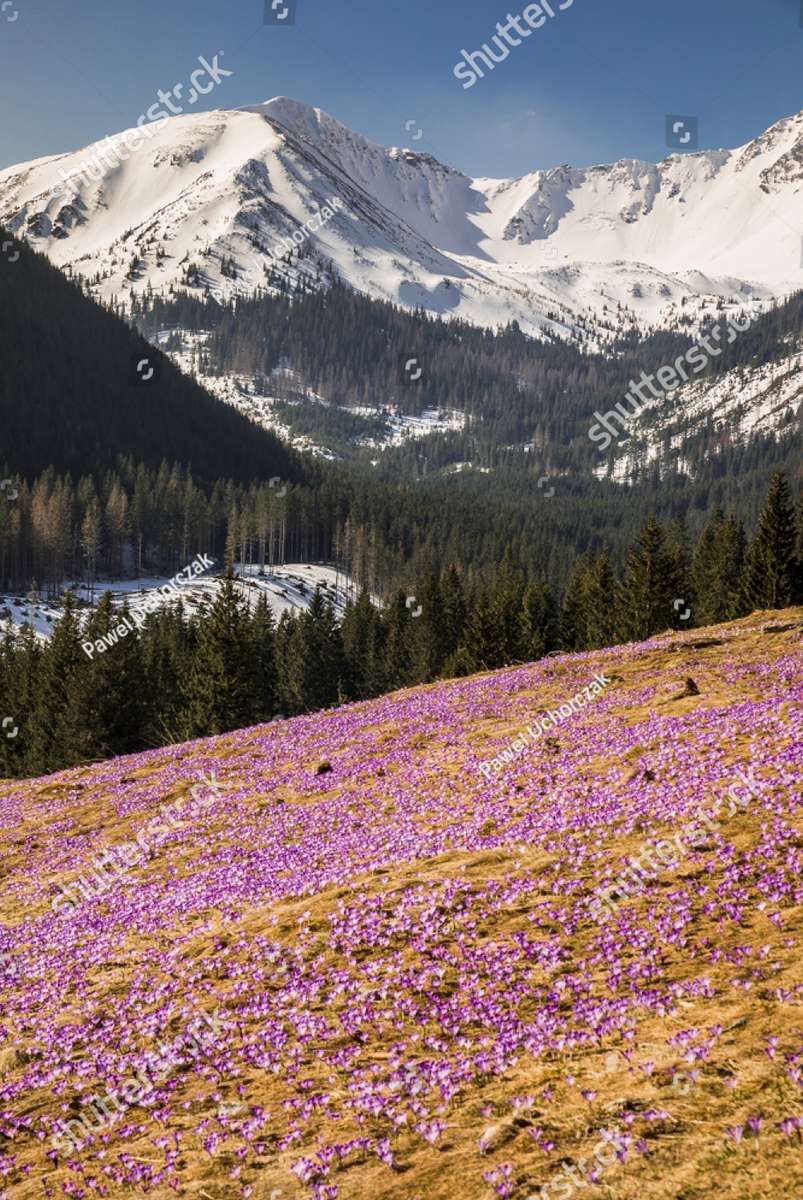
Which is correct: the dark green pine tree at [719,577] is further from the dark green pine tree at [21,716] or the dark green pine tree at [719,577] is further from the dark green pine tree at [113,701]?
the dark green pine tree at [21,716]

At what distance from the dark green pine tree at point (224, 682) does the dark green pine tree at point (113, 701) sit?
4.02 metres

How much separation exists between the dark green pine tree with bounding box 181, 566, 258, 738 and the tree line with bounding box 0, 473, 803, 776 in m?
0.11

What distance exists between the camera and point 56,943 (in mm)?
12430

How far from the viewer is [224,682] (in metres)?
56.1

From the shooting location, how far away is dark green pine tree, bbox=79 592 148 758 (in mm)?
50344

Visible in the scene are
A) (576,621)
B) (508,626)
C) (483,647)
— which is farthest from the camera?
(576,621)

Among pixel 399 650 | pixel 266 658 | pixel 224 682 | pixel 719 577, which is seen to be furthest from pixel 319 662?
pixel 719 577

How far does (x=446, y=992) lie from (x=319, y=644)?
86362 mm

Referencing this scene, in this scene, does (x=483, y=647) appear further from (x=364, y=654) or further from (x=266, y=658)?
(x=266, y=658)

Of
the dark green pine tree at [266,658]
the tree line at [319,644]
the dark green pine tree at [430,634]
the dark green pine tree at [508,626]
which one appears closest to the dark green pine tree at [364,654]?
the tree line at [319,644]

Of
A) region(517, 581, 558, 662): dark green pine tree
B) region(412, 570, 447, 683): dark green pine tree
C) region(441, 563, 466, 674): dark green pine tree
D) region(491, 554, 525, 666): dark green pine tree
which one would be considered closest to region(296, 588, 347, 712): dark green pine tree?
region(412, 570, 447, 683): dark green pine tree

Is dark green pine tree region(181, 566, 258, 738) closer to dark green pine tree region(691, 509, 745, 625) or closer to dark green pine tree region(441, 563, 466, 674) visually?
dark green pine tree region(441, 563, 466, 674)

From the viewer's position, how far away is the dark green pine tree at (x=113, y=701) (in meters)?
50.3

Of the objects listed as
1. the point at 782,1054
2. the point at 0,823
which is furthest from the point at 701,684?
the point at 0,823
